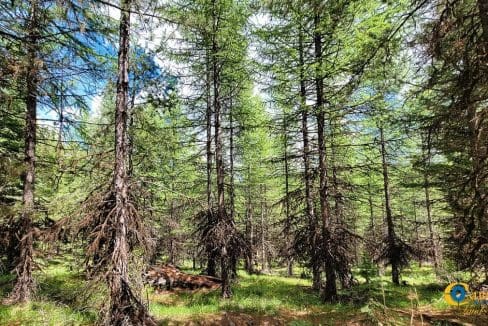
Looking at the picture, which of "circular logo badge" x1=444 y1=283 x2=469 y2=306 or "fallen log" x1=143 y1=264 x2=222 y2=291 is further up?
"circular logo badge" x1=444 y1=283 x2=469 y2=306

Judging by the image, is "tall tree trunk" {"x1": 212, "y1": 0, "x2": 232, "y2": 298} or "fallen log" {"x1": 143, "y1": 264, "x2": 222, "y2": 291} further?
"fallen log" {"x1": 143, "y1": 264, "x2": 222, "y2": 291}

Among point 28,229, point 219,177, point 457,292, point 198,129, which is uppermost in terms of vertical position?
point 198,129

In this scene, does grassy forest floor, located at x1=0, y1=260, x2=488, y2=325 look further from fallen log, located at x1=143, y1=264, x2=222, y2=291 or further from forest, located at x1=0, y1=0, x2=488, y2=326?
fallen log, located at x1=143, y1=264, x2=222, y2=291

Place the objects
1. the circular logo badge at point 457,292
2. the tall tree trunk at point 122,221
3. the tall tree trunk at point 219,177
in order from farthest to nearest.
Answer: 1. the tall tree trunk at point 219,177
2. the circular logo badge at point 457,292
3. the tall tree trunk at point 122,221

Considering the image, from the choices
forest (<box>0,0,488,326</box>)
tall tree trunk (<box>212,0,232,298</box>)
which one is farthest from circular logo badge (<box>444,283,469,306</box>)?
tall tree trunk (<box>212,0,232,298</box>)

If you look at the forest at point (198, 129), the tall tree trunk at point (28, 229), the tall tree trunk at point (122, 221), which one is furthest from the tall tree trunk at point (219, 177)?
the tall tree trunk at point (28, 229)

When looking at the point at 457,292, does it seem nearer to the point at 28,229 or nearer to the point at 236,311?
the point at 236,311

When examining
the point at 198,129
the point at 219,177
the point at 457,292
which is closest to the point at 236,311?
the point at 219,177

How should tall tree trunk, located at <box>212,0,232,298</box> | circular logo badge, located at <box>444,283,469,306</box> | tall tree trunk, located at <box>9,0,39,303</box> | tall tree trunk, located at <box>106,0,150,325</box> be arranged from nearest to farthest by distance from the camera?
tall tree trunk, located at <box>106,0,150,325</box> → circular logo badge, located at <box>444,283,469,306</box> → tall tree trunk, located at <box>9,0,39,303</box> → tall tree trunk, located at <box>212,0,232,298</box>

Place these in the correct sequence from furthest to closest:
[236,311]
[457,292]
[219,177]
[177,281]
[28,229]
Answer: [177,281], [219,177], [236,311], [28,229], [457,292]

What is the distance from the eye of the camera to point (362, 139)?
11375 mm

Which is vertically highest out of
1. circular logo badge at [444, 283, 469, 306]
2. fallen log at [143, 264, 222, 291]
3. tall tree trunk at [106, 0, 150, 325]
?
tall tree trunk at [106, 0, 150, 325]

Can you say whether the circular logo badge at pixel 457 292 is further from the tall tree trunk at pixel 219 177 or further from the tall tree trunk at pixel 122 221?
the tall tree trunk at pixel 219 177

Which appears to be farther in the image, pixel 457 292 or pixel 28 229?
pixel 28 229
